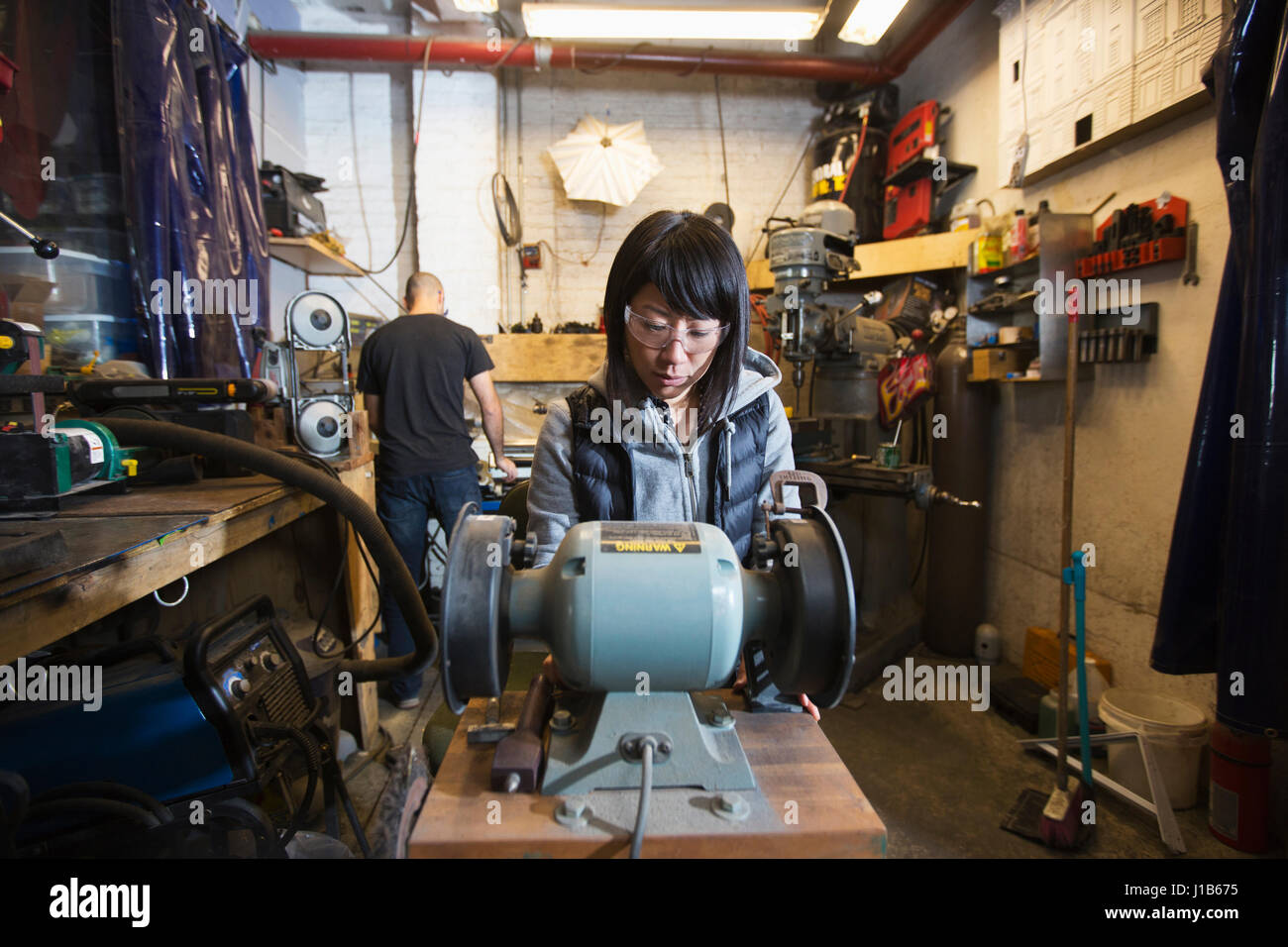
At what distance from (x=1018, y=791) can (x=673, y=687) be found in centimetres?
199

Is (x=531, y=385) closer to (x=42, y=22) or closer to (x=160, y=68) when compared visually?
(x=160, y=68)

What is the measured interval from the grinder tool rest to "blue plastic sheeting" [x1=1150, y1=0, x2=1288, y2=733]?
4.45 feet

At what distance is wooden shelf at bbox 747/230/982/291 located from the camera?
2920 millimetres

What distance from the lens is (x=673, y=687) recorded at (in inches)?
23.4

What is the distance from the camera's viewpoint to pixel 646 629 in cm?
56

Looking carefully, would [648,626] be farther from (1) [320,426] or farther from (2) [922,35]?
(2) [922,35]

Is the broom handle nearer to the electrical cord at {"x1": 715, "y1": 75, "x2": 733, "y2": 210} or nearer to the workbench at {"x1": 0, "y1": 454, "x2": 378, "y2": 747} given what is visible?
the workbench at {"x1": 0, "y1": 454, "x2": 378, "y2": 747}

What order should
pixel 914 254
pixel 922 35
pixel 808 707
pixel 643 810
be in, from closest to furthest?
pixel 643 810, pixel 808 707, pixel 914 254, pixel 922 35

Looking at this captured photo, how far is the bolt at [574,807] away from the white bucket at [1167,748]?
2.04 meters

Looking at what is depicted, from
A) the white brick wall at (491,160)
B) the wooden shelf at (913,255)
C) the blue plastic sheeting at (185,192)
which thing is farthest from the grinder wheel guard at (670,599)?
the white brick wall at (491,160)

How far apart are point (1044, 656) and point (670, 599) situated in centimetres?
258

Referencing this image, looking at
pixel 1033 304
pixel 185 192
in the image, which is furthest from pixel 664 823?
pixel 1033 304

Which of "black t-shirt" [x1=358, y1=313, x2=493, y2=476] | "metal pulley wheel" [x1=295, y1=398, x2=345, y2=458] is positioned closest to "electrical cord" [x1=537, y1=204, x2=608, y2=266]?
"black t-shirt" [x1=358, y1=313, x2=493, y2=476]
